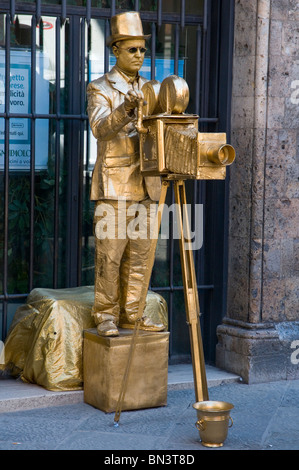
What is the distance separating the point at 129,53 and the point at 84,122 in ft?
3.65

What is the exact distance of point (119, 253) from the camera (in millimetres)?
6223

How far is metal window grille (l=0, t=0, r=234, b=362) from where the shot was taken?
6.80 metres

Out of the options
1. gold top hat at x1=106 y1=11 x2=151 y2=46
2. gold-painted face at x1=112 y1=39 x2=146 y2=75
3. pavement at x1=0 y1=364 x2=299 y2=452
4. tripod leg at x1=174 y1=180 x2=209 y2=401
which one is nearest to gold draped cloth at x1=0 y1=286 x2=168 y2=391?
pavement at x1=0 y1=364 x2=299 y2=452

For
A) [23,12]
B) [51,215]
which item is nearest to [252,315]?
[51,215]

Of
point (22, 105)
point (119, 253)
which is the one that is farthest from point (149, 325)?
point (22, 105)

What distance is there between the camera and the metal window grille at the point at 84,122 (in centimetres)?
680

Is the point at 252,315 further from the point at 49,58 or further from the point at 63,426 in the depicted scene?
the point at 49,58

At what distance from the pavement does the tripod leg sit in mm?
356

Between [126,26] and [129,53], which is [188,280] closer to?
[129,53]

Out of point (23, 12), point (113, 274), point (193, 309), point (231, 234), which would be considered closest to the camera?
point (193, 309)

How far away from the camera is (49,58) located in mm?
6926

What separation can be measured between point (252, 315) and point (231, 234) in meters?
0.71

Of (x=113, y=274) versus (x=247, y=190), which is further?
(x=247, y=190)

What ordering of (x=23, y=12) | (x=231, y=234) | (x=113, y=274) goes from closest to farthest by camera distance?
(x=113, y=274)
(x=23, y=12)
(x=231, y=234)
